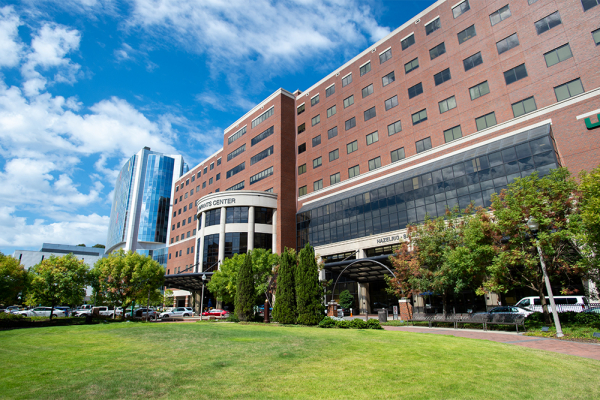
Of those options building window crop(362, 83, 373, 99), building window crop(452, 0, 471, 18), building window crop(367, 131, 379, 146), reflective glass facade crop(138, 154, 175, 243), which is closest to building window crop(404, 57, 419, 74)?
building window crop(362, 83, 373, 99)

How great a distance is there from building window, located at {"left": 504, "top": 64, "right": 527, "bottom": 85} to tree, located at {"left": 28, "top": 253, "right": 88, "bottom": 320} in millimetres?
47717

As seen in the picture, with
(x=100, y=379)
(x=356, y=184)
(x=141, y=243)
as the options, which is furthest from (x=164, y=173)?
(x=100, y=379)

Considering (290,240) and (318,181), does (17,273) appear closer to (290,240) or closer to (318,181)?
(290,240)

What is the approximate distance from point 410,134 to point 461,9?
1470 cm

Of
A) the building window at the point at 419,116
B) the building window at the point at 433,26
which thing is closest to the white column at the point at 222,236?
the building window at the point at 419,116

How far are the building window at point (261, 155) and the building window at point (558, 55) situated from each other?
38.4m

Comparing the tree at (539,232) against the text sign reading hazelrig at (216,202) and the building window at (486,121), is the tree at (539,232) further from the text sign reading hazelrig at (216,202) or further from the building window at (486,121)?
the text sign reading hazelrig at (216,202)

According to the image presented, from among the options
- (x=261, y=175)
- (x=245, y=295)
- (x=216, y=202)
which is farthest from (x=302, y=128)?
(x=245, y=295)

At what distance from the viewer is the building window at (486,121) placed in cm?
3412

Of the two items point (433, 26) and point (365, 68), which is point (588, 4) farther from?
point (365, 68)

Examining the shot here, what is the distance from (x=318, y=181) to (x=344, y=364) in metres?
43.8

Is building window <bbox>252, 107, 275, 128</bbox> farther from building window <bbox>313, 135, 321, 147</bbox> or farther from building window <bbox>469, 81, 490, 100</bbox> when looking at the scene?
building window <bbox>469, 81, 490, 100</bbox>

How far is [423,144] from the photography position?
130 ft

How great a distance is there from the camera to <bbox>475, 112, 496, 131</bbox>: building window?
34125mm
